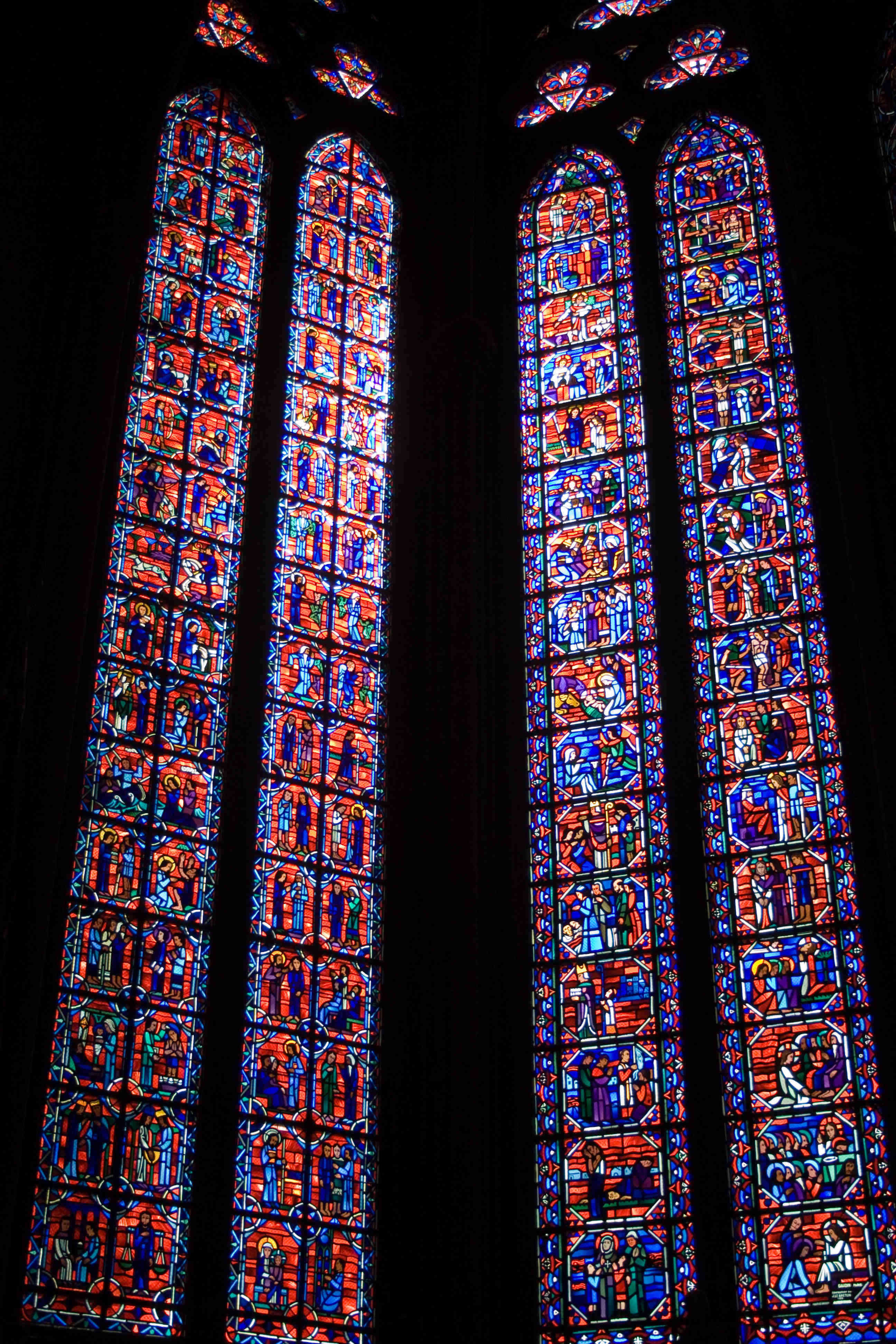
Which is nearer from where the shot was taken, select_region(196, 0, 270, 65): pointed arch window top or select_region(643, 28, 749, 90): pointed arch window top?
select_region(196, 0, 270, 65): pointed arch window top

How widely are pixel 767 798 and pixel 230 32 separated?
18.7 feet

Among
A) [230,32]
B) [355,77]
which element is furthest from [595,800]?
[230,32]

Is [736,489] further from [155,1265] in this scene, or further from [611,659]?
[155,1265]

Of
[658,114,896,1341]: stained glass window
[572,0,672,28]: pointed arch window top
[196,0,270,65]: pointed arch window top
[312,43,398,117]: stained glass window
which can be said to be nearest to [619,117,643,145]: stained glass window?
[658,114,896,1341]: stained glass window

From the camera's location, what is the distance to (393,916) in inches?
359

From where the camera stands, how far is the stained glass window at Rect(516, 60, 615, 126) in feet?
37.9

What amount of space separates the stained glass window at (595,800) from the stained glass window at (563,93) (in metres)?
0.40

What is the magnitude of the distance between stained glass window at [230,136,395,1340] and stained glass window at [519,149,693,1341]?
83cm

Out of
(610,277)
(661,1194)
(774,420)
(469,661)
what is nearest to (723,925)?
(661,1194)

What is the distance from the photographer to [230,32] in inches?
440

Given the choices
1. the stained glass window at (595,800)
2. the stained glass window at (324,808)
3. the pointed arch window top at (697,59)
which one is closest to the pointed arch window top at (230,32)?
the stained glass window at (324,808)

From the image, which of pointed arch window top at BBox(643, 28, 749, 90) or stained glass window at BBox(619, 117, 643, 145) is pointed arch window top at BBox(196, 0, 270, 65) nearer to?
stained glass window at BBox(619, 117, 643, 145)

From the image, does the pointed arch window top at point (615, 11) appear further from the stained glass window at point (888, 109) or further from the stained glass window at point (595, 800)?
the stained glass window at point (888, 109)

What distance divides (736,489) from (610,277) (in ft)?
5.81
